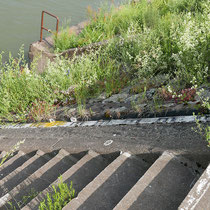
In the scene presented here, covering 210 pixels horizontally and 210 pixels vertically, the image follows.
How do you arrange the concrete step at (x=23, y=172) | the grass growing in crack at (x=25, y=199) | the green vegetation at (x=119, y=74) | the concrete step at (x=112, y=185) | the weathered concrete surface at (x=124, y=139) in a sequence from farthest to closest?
the green vegetation at (x=119, y=74), the concrete step at (x=23, y=172), the grass growing in crack at (x=25, y=199), the weathered concrete surface at (x=124, y=139), the concrete step at (x=112, y=185)

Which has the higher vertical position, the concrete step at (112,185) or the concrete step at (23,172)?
the concrete step at (112,185)

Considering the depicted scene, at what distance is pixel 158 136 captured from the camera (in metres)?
2.61

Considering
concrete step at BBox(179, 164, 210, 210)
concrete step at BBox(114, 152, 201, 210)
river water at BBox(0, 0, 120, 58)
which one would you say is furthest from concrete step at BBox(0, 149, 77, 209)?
river water at BBox(0, 0, 120, 58)

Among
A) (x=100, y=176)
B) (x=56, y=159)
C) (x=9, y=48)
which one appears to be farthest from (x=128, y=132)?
(x=9, y=48)

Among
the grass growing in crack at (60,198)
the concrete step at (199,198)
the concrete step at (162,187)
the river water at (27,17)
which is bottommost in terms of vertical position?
the grass growing in crack at (60,198)

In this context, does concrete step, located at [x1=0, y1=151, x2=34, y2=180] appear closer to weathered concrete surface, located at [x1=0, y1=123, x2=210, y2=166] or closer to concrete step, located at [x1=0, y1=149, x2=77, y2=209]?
weathered concrete surface, located at [x1=0, y1=123, x2=210, y2=166]

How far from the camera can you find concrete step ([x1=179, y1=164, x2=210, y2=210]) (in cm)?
164

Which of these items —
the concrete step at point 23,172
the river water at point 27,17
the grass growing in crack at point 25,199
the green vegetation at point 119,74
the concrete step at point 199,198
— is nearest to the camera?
the concrete step at point 199,198

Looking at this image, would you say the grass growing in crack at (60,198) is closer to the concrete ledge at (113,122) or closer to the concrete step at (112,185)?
the concrete step at (112,185)

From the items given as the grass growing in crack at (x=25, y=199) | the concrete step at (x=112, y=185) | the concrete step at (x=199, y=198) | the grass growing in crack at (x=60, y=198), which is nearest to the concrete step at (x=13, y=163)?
the grass growing in crack at (x=25, y=199)

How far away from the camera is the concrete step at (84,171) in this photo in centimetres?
244

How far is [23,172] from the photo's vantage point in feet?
9.80

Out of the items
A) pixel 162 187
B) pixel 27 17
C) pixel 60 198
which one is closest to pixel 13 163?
pixel 60 198

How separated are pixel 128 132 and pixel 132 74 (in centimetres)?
218
